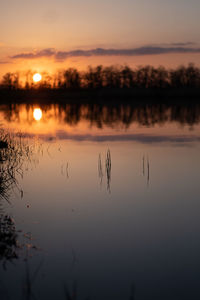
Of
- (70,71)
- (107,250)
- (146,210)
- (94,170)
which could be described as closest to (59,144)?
(94,170)

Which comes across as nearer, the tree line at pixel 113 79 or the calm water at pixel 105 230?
the calm water at pixel 105 230

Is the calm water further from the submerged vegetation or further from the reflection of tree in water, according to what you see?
the submerged vegetation

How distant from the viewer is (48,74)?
345 ft

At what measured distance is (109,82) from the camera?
9981cm

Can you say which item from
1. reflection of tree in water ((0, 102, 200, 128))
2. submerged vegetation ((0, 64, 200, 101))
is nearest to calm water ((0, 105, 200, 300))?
reflection of tree in water ((0, 102, 200, 128))

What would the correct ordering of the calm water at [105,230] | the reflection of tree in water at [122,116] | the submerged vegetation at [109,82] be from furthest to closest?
the submerged vegetation at [109,82] → the reflection of tree in water at [122,116] → the calm water at [105,230]

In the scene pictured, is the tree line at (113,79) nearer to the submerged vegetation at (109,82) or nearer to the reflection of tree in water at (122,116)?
the submerged vegetation at (109,82)

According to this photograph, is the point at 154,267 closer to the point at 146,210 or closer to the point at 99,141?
the point at 146,210

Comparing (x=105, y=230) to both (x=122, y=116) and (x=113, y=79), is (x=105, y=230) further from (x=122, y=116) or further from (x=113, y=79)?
(x=113, y=79)

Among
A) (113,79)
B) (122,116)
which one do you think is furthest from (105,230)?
(113,79)

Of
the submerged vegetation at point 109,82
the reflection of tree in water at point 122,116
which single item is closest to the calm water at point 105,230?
the reflection of tree in water at point 122,116

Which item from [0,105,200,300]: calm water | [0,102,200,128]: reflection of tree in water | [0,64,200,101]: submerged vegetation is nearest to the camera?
[0,105,200,300]: calm water

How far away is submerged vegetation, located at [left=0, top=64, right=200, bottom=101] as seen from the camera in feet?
302

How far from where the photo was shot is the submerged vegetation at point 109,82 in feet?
302
